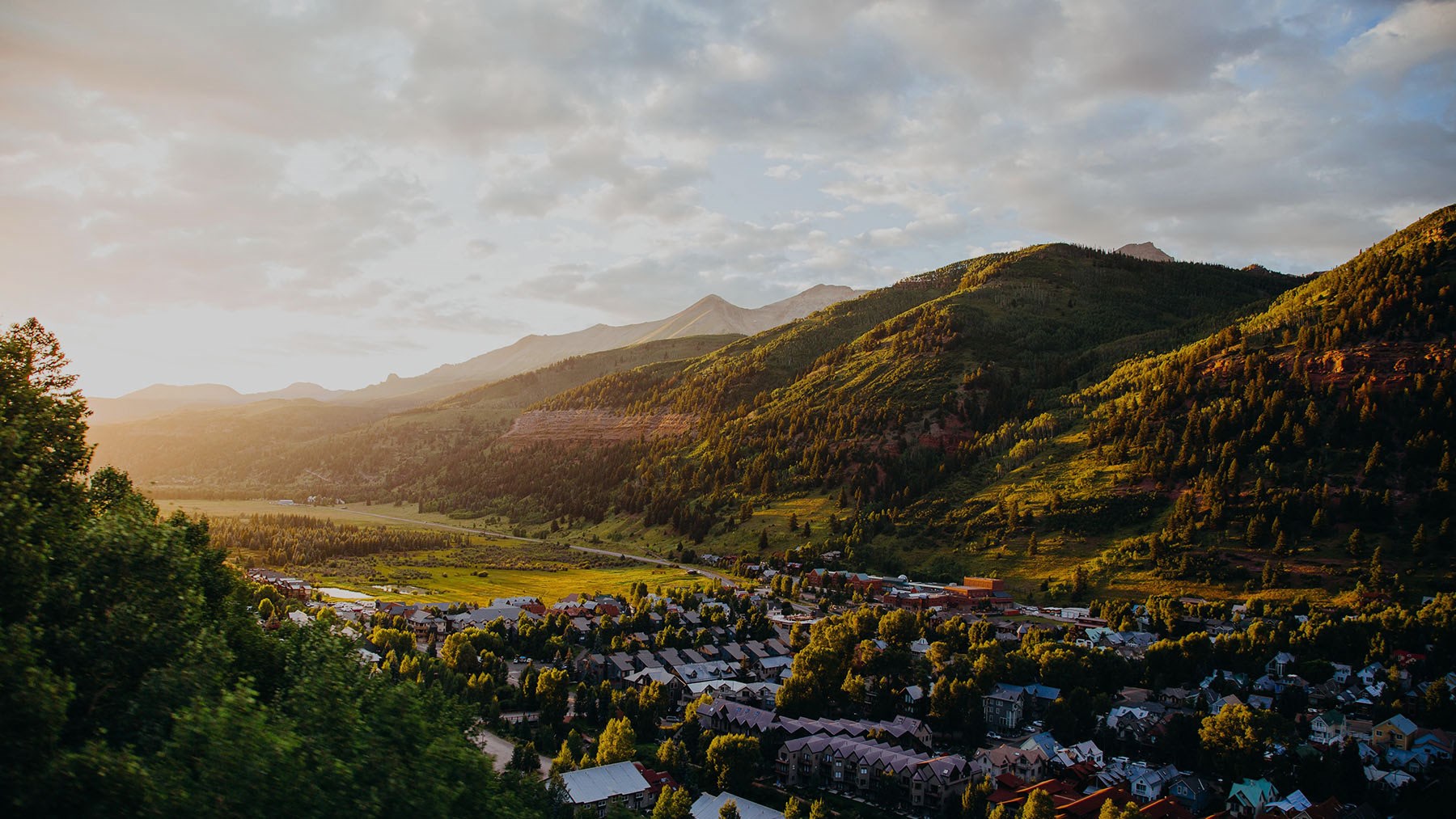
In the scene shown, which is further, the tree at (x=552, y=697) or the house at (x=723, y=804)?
the tree at (x=552, y=697)

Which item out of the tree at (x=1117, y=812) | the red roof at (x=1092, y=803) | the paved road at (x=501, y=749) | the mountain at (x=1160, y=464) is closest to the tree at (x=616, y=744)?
the paved road at (x=501, y=749)

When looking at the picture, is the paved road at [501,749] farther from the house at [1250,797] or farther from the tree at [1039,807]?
the house at [1250,797]

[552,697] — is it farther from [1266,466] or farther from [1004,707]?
[1266,466]

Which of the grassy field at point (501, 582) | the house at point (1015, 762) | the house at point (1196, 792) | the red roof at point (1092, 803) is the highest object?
the grassy field at point (501, 582)

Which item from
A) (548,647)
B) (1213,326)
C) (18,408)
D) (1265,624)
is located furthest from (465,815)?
(1213,326)

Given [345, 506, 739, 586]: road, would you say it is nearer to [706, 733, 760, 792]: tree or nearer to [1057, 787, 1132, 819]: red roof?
[706, 733, 760, 792]: tree

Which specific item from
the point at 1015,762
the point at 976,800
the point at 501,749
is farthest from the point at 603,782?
the point at 1015,762

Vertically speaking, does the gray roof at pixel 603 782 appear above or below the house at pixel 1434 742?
above
